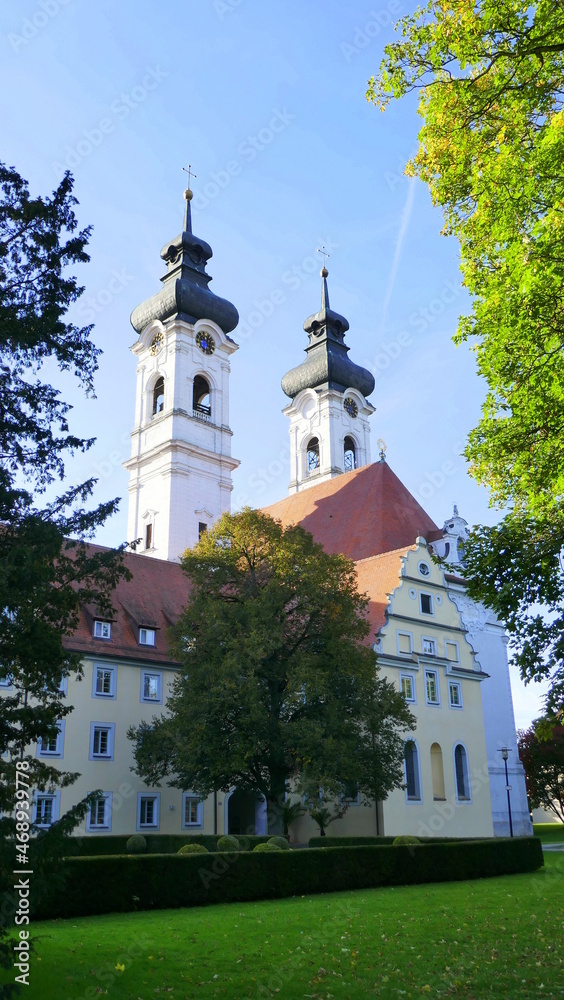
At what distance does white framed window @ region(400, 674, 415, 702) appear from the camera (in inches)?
1478

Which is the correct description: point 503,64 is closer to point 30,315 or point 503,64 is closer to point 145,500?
point 30,315

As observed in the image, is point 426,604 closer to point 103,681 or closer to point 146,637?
point 146,637

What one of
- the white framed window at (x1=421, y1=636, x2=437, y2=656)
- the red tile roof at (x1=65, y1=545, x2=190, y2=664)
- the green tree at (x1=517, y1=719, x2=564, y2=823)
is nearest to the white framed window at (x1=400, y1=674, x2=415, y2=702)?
the white framed window at (x1=421, y1=636, x2=437, y2=656)

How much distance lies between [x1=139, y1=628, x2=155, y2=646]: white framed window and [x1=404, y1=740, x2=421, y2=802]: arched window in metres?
11.1

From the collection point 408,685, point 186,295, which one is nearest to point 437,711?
point 408,685

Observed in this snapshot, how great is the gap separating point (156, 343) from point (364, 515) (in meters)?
22.6

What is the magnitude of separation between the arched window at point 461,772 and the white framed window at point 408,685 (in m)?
3.72

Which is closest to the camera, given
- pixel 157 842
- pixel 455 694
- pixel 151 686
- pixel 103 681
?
pixel 157 842

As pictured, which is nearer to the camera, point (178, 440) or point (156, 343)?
point (178, 440)

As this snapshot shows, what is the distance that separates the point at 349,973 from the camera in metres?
11.0

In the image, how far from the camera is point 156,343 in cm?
6238

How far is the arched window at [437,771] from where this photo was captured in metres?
38.1

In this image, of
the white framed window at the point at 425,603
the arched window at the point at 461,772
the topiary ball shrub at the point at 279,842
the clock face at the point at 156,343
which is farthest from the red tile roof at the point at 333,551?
the clock face at the point at 156,343

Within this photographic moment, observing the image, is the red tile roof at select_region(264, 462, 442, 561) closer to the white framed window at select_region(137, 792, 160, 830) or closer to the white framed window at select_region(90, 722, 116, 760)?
the white framed window at select_region(137, 792, 160, 830)
